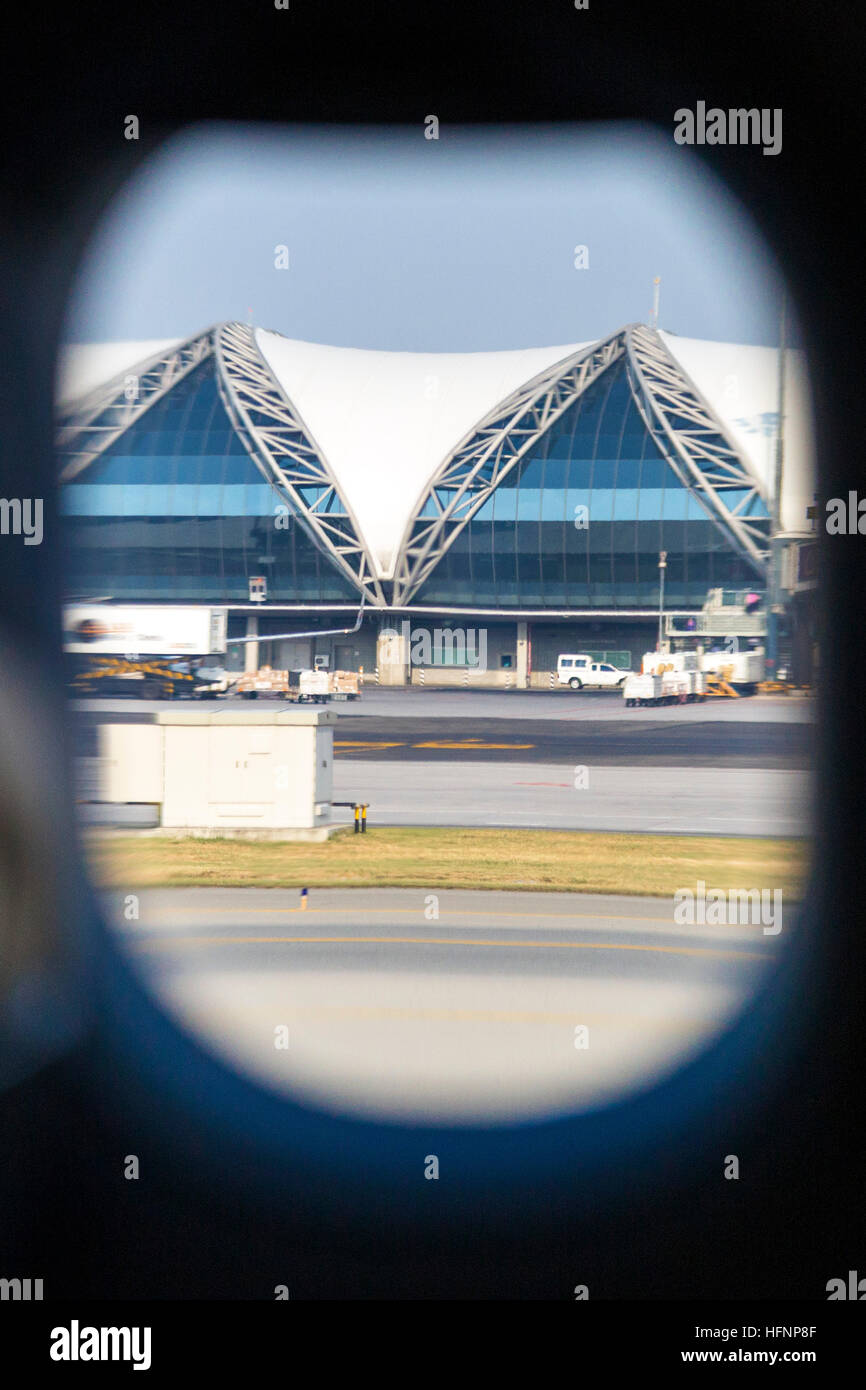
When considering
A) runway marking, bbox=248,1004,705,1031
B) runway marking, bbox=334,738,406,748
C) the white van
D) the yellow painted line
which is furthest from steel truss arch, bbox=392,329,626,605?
runway marking, bbox=248,1004,705,1031

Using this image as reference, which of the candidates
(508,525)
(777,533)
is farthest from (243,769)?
(508,525)

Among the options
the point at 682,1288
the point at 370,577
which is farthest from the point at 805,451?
the point at 370,577

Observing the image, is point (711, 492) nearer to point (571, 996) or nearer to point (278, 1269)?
point (571, 996)

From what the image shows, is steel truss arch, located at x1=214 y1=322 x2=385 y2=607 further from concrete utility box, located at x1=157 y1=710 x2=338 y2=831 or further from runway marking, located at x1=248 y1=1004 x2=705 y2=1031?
runway marking, located at x1=248 y1=1004 x2=705 y2=1031

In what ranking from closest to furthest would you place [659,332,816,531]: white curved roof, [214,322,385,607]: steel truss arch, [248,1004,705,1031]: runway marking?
[659,332,816,531]: white curved roof, [248,1004,705,1031]: runway marking, [214,322,385,607]: steel truss arch

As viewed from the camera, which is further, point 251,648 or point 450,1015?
point 251,648

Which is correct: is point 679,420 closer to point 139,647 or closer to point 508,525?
point 508,525

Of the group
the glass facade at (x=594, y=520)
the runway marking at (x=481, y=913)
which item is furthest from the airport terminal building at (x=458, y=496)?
the runway marking at (x=481, y=913)
